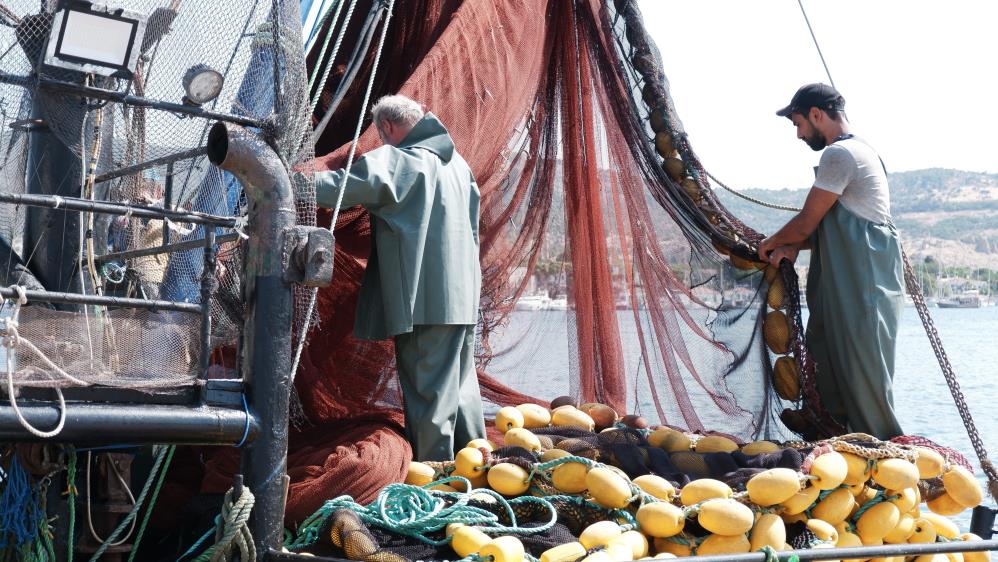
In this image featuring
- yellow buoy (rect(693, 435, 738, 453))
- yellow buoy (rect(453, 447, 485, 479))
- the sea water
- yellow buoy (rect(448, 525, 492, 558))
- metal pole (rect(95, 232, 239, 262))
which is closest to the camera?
yellow buoy (rect(448, 525, 492, 558))

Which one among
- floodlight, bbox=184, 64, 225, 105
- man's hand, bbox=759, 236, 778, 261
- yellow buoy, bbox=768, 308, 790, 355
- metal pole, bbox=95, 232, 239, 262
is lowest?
yellow buoy, bbox=768, 308, 790, 355

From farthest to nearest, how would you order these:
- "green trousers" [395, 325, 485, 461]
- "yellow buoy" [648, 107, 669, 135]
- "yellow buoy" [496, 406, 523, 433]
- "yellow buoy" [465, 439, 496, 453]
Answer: "yellow buoy" [648, 107, 669, 135], "yellow buoy" [496, 406, 523, 433], "green trousers" [395, 325, 485, 461], "yellow buoy" [465, 439, 496, 453]

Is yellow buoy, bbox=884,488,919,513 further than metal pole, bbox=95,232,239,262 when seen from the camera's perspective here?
Yes

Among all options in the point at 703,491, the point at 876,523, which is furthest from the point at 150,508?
the point at 876,523

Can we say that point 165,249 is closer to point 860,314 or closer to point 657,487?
point 657,487

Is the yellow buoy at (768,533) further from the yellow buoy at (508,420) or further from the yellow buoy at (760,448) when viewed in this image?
the yellow buoy at (508,420)

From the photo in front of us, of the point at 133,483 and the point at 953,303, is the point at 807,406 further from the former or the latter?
the point at 953,303

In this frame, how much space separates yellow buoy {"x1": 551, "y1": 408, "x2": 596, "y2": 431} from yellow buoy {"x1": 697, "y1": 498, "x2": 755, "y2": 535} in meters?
1.42

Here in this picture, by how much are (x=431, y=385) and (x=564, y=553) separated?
54.1 inches

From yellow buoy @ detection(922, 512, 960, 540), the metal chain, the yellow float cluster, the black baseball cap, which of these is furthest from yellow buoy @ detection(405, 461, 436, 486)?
the black baseball cap

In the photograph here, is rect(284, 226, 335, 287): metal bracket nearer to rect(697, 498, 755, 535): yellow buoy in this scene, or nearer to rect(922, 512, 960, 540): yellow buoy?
rect(697, 498, 755, 535): yellow buoy

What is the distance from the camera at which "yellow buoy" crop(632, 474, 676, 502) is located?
432 cm

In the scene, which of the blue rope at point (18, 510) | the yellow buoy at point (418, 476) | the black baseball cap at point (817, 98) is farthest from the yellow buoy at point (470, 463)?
the black baseball cap at point (817, 98)

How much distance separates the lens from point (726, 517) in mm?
4055
